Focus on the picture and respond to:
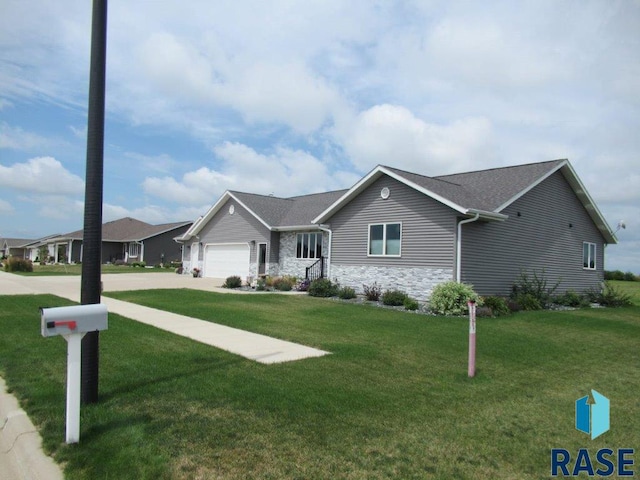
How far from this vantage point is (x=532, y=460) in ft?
13.6

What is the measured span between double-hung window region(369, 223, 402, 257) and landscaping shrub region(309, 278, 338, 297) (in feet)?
6.61

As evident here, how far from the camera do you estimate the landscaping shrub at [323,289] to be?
1883cm

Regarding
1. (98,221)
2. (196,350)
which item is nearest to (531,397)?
(196,350)

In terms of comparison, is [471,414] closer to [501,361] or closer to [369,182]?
[501,361]

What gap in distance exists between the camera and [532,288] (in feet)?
60.4

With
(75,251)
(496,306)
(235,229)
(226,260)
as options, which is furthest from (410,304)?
(75,251)

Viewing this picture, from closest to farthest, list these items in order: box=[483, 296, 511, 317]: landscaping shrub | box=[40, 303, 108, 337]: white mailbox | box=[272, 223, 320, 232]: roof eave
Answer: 1. box=[40, 303, 108, 337]: white mailbox
2. box=[483, 296, 511, 317]: landscaping shrub
3. box=[272, 223, 320, 232]: roof eave

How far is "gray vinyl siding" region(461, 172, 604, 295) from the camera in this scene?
16812mm

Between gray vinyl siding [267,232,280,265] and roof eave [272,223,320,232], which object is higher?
roof eave [272,223,320,232]

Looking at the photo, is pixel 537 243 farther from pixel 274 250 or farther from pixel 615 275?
pixel 615 275

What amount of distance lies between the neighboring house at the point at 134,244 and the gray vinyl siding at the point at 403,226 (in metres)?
32.3

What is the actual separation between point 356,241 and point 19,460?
16158mm

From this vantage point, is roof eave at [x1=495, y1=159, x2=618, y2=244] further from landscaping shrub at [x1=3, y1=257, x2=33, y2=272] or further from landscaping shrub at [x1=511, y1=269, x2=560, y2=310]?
landscaping shrub at [x1=3, y1=257, x2=33, y2=272]

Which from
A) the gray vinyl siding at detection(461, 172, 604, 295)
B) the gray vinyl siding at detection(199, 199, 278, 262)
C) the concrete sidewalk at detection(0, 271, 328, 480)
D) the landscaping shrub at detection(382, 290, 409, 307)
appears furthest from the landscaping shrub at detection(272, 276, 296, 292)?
the gray vinyl siding at detection(461, 172, 604, 295)
